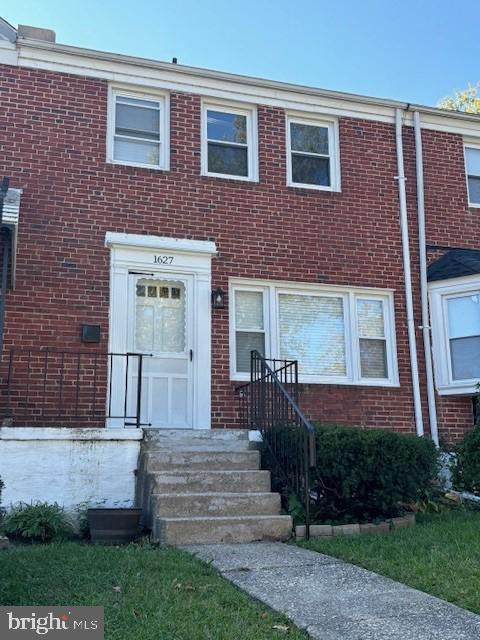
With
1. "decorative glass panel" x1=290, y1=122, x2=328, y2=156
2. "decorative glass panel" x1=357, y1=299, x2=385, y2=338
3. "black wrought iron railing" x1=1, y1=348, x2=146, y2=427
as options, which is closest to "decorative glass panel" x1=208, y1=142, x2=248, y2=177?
"decorative glass panel" x1=290, y1=122, x2=328, y2=156

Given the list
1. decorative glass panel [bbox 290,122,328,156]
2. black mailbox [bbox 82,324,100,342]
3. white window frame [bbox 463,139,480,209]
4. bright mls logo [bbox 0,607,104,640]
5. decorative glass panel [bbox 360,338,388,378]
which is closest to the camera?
bright mls logo [bbox 0,607,104,640]

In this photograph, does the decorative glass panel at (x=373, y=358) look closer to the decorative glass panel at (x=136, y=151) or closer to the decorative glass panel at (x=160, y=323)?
the decorative glass panel at (x=160, y=323)

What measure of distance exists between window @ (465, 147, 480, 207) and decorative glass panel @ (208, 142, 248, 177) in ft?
12.8

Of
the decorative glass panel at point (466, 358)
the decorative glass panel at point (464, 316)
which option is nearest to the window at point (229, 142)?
the decorative glass panel at point (464, 316)

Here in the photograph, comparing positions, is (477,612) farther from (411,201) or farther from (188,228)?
(411,201)

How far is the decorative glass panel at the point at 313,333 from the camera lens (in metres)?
10.3

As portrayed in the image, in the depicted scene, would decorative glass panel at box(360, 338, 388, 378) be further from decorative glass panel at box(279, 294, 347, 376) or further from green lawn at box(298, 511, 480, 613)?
green lawn at box(298, 511, 480, 613)

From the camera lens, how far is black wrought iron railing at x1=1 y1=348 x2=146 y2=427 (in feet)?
28.7

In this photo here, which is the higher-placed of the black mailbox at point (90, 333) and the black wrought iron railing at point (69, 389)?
the black mailbox at point (90, 333)

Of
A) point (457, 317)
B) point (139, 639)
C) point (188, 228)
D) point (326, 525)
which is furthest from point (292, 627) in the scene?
point (457, 317)

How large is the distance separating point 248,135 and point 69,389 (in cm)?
478

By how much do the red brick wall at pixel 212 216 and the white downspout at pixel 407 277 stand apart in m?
0.10

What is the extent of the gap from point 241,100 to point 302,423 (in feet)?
18.8

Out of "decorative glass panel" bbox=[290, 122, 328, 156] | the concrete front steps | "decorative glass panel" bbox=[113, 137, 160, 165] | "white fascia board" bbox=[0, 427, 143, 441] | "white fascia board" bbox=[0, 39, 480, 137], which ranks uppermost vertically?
"white fascia board" bbox=[0, 39, 480, 137]
